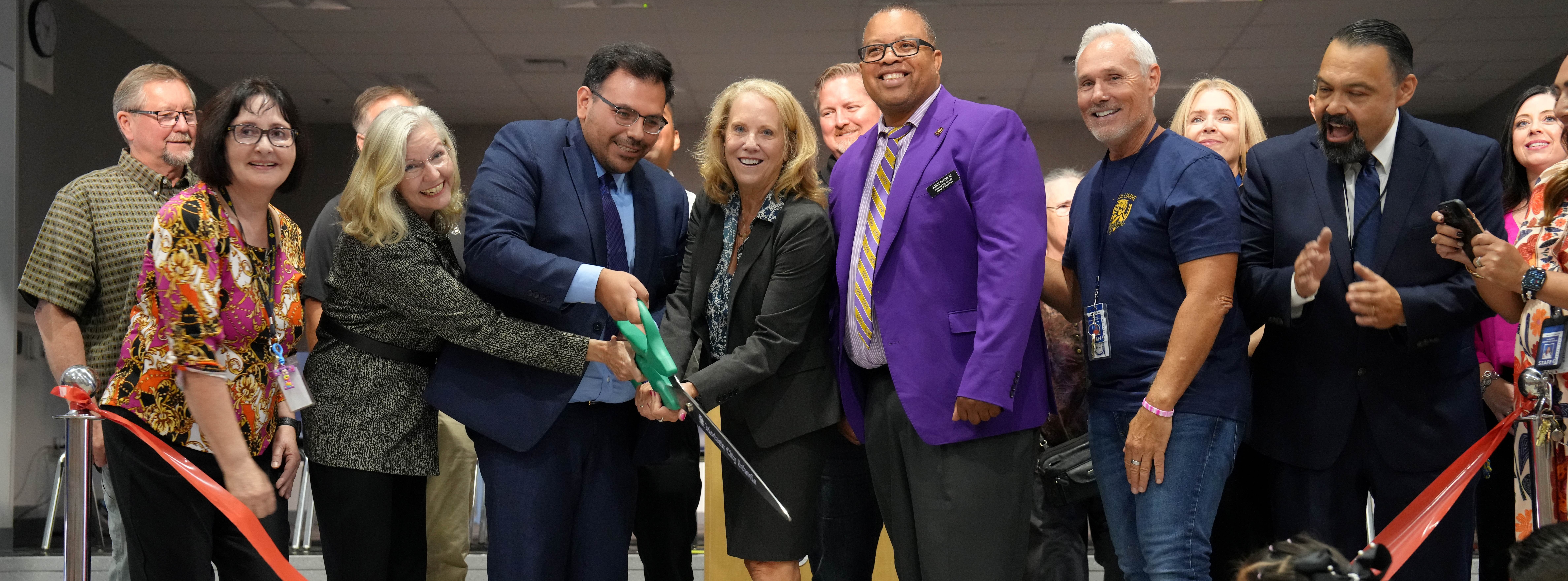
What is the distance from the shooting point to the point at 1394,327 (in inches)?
86.8

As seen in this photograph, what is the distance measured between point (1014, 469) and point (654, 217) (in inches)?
42.3

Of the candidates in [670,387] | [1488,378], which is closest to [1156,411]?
[670,387]

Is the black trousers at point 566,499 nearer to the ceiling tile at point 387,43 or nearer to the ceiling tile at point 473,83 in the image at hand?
the ceiling tile at point 387,43

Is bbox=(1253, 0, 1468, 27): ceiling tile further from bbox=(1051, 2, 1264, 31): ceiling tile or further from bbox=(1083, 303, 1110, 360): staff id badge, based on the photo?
bbox=(1083, 303, 1110, 360): staff id badge

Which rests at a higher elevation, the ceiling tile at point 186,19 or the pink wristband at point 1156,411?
the ceiling tile at point 186,19

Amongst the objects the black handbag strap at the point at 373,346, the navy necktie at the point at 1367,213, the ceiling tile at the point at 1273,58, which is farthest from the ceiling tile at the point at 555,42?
the navy necktie at the point at 1367,213

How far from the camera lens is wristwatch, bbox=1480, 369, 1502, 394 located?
9.37 ft

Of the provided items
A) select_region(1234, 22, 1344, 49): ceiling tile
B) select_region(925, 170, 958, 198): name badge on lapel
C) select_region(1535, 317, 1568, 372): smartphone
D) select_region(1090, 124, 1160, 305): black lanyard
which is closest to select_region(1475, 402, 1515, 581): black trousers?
select_region(1535, 317, 1568, 372): smartphone

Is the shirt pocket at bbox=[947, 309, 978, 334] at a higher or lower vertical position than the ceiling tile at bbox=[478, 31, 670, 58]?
lower

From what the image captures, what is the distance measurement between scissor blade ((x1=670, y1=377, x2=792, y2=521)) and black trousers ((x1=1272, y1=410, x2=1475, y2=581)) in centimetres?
112

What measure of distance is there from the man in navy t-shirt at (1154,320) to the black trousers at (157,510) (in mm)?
1807

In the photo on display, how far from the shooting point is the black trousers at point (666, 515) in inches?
121

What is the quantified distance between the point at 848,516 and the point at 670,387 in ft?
2.15

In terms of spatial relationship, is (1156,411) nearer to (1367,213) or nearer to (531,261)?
(1367,213)
